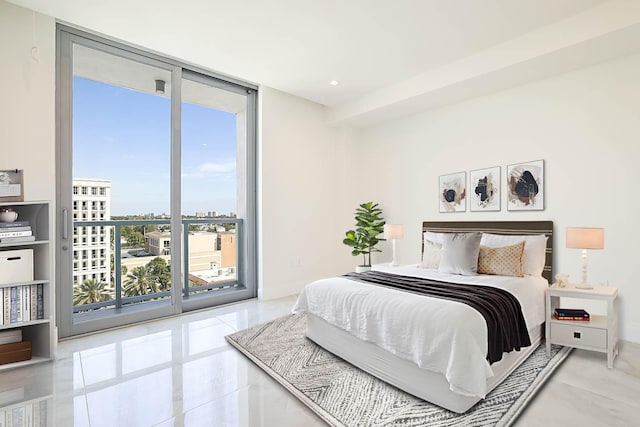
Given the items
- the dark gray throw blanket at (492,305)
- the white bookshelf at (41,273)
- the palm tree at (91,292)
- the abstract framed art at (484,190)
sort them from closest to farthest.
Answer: the dark gray throw blanket at (492,305) → the white bookshelf at (41,273) → the palm tree at (91,292) → the abstract framed art at (484,190)

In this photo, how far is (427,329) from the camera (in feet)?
6.71

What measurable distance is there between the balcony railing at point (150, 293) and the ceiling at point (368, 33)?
1.96 meters

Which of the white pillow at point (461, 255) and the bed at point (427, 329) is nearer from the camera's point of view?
the bed at point (427, 329)

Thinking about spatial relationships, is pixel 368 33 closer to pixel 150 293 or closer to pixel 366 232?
pixel 366 232

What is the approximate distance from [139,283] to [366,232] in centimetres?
313

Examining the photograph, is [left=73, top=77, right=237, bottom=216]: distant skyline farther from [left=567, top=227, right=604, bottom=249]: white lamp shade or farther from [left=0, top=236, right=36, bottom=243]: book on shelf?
[left=567, top=227, right=604, bottom=249]: white lamp shade

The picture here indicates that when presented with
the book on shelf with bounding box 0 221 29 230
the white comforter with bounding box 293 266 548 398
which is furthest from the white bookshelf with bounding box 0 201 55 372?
the white comforter with bounding box 293 266 548 398

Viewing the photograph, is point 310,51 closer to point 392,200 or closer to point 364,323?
point 392,200

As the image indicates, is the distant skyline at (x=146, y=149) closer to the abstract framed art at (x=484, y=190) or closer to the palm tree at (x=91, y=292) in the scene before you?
the palm tree at (x=91, y=292)

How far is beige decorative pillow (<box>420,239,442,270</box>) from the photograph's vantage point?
12.0 ft

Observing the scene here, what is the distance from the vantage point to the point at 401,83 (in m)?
4.30

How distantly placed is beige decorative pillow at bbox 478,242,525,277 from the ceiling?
6.07ft

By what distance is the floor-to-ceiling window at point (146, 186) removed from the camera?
11.0ft

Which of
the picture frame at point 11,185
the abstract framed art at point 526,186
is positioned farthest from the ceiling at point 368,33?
the picture frame at point 11,185
